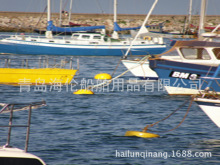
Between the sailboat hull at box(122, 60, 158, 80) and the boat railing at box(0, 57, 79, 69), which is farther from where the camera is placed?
the sailboat hull at box(122, 60, 158, 80)

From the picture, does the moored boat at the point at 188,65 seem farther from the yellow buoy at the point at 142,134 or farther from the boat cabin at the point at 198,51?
the yellow buoy at the point at 142,134

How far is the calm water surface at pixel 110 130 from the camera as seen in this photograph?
1266cm

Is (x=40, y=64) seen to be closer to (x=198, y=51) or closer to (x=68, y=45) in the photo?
(x=198, y=51)

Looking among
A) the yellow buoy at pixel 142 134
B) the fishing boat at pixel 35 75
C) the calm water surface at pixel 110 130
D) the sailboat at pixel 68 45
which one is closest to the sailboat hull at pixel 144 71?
the calm water surface at pixel 110 130

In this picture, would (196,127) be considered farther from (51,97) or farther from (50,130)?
(51,97)

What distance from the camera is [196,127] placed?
1627cm

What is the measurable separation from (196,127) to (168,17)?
128m

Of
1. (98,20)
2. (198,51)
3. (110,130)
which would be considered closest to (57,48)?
(198,51)

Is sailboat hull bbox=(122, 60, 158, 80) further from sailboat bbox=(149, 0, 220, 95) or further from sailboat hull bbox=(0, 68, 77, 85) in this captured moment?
sailboat bbox=(149, 0, 220, 95)

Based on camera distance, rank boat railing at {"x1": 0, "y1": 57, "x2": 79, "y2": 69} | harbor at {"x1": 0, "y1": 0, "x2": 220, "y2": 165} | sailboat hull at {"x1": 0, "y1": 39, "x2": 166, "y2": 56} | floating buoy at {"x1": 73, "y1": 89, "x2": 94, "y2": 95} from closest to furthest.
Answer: harbor at {"x1": 0, "y1": 0, "x2": 220, "y2": 165} < floating buoy at {"x1": 73, "y1": 89, "x2": 94, "y2": 95} < boat railing at {"x1": 0, "y1": 57, "x2": 79, "y2": 69} < sailboat hull at {"x1": 0, "y1": 39, "x2": 166, "y2": 56}

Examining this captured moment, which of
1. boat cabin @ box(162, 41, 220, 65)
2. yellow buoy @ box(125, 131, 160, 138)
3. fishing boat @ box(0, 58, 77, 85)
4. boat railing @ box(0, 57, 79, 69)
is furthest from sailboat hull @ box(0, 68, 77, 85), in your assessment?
yellow buoy @ box(125, 131, 160, 138)

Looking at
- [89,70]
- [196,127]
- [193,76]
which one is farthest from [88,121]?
[89,70]

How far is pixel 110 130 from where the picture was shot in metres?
15.7

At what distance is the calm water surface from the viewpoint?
41.5 ft
